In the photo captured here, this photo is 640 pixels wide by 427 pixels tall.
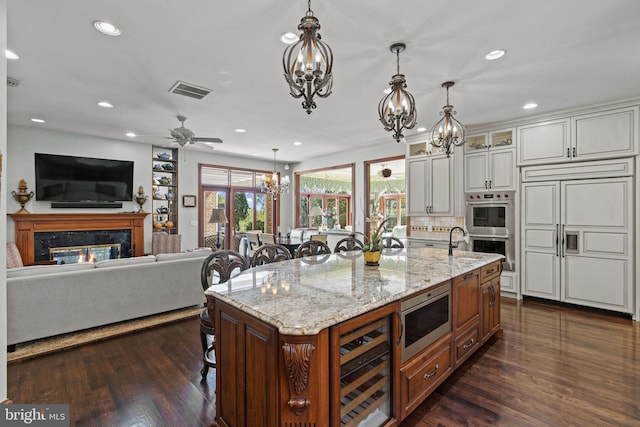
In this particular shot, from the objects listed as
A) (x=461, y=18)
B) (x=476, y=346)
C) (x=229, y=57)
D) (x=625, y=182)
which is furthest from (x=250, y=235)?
(x=625, y=182)

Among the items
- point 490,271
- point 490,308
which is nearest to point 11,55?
point 490,271

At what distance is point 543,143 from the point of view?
4.39 metres

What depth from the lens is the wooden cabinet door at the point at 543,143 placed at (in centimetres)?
423

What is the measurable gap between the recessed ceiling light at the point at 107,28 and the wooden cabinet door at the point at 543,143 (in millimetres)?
5170

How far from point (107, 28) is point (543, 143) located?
5.36 metres

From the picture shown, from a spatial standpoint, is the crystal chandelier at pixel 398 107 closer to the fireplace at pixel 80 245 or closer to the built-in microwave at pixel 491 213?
the built-in microwave at pixel 491 213

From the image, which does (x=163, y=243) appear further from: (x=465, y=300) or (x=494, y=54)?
(x=494, y=54)

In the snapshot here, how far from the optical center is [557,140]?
4.28 metres

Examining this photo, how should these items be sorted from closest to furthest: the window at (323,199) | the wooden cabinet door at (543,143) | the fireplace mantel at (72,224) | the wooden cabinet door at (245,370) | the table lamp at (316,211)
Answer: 1. the wooden cabinet door at (245,370)
2. the wooden cabinet door at (543,143)
3. the fireplace mantel at (72,224)
4. the window at (323,199)
5. the table lamp at (316,211)

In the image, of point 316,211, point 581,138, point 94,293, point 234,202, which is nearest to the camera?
point 94,293

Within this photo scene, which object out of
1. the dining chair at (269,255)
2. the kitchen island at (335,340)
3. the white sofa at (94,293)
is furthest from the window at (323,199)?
the kitchen island at (335,340)

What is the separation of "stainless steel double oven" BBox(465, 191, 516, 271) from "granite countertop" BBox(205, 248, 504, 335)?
2.33 m

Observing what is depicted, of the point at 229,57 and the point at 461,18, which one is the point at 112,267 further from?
the point at 461,18

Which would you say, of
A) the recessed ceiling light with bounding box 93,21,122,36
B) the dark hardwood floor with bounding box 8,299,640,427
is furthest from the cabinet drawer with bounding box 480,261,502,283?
the recessed ceiling light with bounding box 93,21,122,36
